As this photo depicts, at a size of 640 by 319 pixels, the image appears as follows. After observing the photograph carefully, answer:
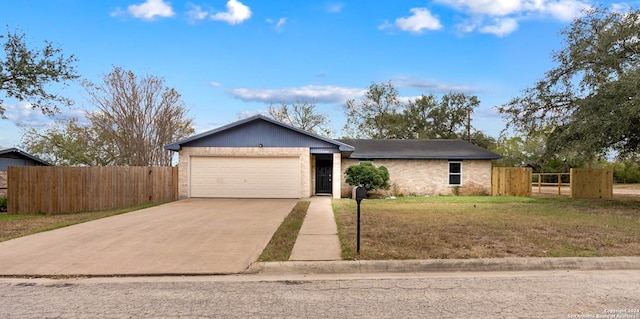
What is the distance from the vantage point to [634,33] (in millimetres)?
15648

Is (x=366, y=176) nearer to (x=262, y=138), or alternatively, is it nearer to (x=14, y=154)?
(x=262, y=138)

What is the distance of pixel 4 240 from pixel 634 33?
20.2 m

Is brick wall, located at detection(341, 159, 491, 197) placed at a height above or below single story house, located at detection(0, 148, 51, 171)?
below

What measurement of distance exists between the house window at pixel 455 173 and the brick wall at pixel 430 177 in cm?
20

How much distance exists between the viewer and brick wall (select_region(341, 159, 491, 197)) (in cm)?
2391

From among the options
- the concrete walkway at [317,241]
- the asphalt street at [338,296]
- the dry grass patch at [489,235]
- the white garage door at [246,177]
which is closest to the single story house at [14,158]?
the white garage door at [246,177]

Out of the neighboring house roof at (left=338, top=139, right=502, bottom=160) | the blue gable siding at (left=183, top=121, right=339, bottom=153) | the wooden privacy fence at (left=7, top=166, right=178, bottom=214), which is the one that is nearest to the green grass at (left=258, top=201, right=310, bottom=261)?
the blue gable siding at (left=183, top=121, right=339, bottom=153)

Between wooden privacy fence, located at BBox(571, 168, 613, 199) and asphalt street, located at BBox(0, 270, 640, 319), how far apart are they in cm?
1899

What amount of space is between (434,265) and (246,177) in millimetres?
14368

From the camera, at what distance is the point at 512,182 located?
23719 millimetres

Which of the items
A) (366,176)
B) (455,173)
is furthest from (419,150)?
(366,176)

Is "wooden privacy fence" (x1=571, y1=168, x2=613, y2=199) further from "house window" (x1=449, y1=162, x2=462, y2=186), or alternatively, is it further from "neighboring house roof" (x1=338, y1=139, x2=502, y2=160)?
"house window" (x1=449, y1=162, x2=462, y2=186)

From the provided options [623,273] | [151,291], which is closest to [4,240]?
[151,291]

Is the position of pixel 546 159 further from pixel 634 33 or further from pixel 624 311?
pixel 624 311
